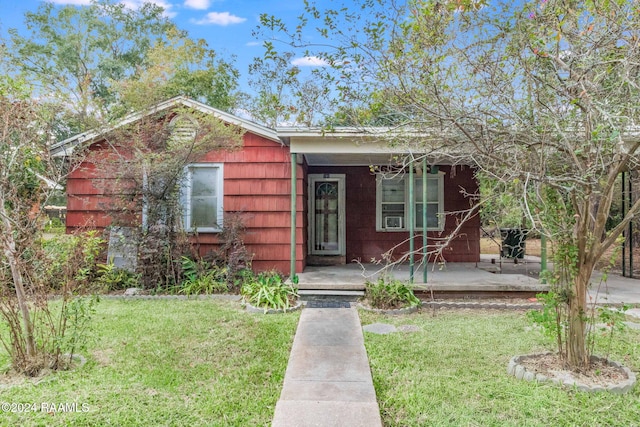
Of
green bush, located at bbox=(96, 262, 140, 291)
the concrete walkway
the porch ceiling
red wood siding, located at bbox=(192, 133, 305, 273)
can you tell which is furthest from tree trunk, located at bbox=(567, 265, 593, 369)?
green bush, located at bbox=(96, 262, 140, 291)

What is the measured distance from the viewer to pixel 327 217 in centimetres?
884

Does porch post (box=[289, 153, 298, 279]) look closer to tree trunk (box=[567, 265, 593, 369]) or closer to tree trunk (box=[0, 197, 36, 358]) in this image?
tree trunk (box=[0, 197, 36, 358])

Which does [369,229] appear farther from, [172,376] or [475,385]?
[172,376]

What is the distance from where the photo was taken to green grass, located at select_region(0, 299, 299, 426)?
8.75 ft

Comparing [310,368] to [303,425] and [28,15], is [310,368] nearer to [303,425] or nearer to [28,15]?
[303,425]

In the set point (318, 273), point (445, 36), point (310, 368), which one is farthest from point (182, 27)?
point (310, 368)

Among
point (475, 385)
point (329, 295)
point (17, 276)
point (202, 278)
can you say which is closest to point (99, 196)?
point (202, 278)

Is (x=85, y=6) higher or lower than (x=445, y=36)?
higher

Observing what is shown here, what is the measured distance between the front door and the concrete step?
8.25 ft

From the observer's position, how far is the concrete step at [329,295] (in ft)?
20.2

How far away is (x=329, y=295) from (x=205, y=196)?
Result: 3024mm

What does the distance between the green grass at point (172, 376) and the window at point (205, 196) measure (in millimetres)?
2672

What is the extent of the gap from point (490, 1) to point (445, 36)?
58 centimetres

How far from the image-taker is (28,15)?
18.8 m
